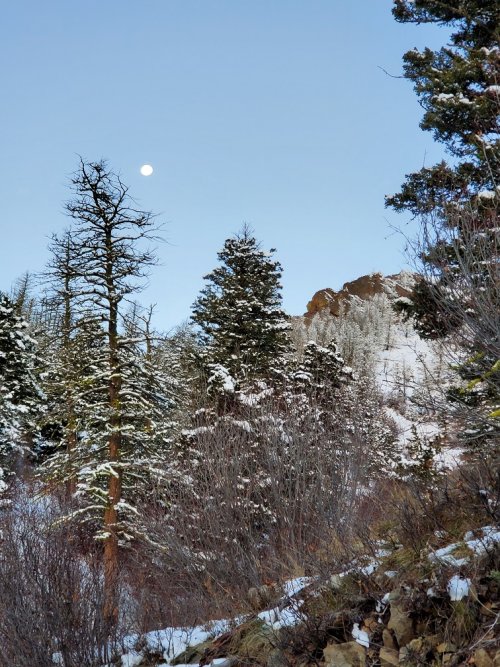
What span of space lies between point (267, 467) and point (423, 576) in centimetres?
735

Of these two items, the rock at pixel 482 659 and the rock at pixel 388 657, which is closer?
the rock at pixel 482 659

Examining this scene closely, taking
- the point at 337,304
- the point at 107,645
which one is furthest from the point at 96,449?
the point at 337,304

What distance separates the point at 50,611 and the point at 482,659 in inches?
189

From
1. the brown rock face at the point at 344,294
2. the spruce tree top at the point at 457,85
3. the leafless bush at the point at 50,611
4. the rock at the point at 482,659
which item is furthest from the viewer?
the brown rock face at the point at 344,294

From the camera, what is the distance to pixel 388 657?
146 inches

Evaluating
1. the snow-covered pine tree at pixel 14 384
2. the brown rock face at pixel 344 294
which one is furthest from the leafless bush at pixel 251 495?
the brown rock face at pixel 344 294

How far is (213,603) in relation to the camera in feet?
27.4

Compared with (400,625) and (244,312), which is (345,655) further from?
(244,312)

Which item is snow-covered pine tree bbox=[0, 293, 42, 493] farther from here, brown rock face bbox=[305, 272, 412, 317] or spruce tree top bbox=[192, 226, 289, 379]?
brown rock face bbox=[305, 272, 412, 317]

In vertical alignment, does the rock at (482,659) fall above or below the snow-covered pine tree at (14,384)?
below

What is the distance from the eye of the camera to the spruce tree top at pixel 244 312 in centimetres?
1867

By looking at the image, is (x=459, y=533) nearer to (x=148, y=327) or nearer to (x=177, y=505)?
(x=177, y=505)

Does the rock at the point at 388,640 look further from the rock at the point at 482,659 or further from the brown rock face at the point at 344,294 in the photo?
the brown rock face at the point at 344,294

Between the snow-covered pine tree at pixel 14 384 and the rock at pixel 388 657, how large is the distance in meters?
18.7
